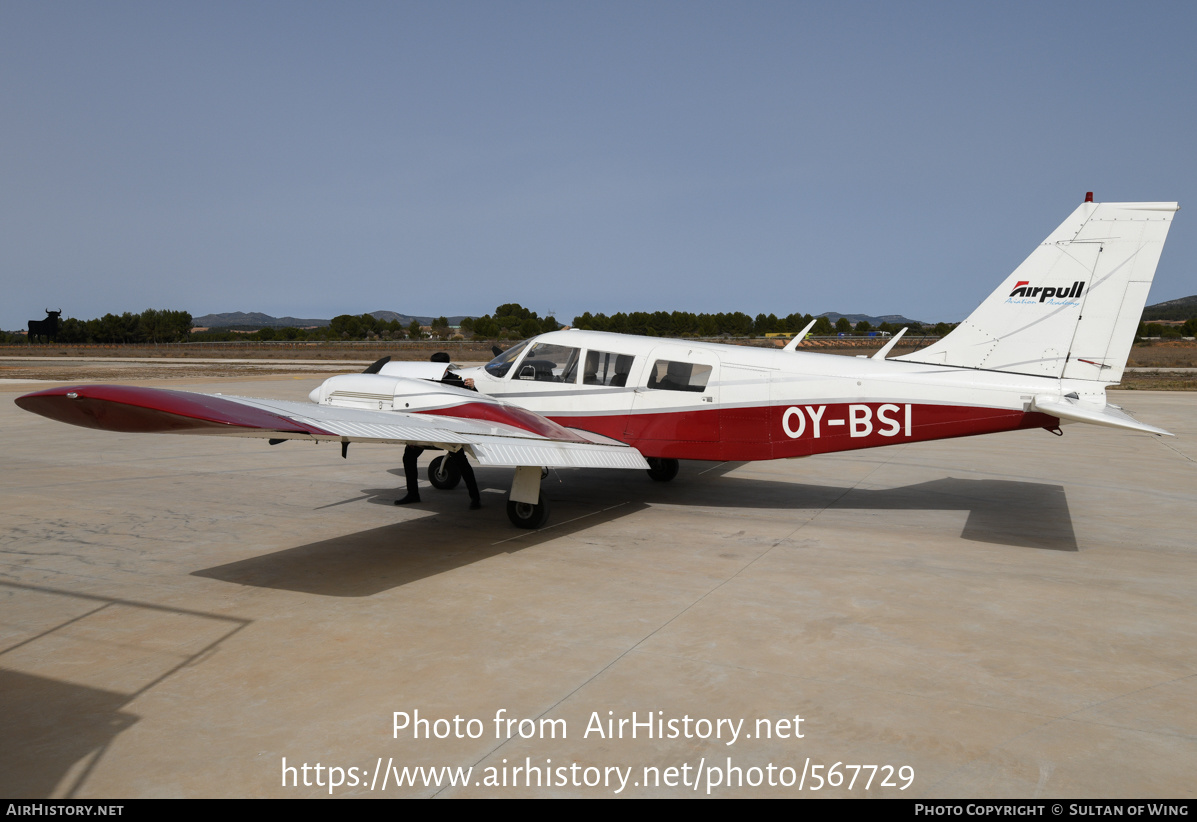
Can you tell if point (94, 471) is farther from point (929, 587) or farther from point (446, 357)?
point (929, 587)

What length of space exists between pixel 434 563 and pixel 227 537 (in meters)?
2.84

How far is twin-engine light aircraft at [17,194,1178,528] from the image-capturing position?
9.38m

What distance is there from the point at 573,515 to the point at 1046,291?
6.94 meters

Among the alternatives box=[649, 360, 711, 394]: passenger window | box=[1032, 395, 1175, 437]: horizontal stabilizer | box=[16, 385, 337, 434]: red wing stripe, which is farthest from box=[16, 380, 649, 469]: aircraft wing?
box=[1032, 395, 1175, 437]: horizontal stabilizer

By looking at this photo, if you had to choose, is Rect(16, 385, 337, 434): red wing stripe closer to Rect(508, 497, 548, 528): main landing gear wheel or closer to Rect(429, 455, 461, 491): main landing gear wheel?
Rect(508, 497, 548, 528): main landing gear wheel

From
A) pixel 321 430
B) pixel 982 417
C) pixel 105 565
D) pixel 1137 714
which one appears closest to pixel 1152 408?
pixel 982 417

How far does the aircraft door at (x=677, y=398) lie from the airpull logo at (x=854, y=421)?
1041 mm

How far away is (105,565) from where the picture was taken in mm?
8000

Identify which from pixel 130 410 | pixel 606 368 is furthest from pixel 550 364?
pixel 130 410

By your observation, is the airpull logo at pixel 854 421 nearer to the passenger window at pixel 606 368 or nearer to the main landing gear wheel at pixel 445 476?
the passenger window at pixel 606 368

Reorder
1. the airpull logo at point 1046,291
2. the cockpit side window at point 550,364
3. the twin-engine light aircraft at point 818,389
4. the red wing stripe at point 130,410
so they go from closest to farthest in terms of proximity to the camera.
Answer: the red wing stripe at point 130,410 < the twin-engine light aircraft at point 818,389 < the airpull logo at point 1046,291 < the cockpit side window at point 550,364

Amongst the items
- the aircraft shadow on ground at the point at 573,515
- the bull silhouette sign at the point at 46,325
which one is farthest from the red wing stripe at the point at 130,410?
the bull silhouette sign at the point at 46,325

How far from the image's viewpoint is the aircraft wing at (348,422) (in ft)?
19.7

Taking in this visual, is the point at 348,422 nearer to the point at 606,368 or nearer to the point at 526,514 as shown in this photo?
the point at 526,514
